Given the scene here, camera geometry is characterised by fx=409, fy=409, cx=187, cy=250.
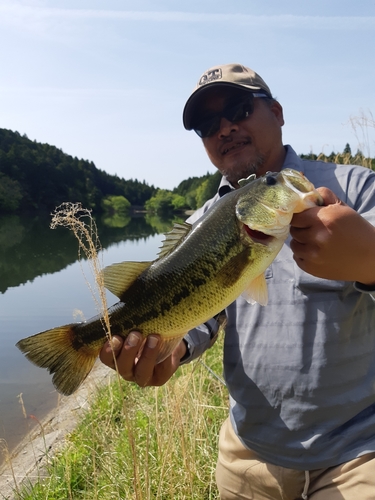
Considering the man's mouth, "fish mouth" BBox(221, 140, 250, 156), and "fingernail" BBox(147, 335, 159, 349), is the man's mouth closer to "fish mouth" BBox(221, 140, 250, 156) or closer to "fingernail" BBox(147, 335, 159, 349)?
"fish mouth" BBox(221, 140, 250, 156)

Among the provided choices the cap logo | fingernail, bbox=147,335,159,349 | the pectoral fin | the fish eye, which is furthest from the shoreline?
the cap logo

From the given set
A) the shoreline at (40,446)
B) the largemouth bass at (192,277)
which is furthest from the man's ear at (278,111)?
the shoreline at (40,446)

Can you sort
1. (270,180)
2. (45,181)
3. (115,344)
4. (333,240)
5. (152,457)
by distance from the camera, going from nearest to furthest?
(333,240) < (270,180) < (115,344) < (152,457) < (45,181)

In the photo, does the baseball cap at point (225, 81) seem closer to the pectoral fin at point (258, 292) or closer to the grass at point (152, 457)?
the pectoral fin at point (258, 292)

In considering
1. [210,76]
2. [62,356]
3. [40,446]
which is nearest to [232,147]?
[210,76]

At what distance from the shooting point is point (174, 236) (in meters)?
2.28

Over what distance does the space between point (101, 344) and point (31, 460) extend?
2942mm

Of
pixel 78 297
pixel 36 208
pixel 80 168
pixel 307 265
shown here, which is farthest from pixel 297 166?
pixel 80 168

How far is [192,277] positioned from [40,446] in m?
3.72

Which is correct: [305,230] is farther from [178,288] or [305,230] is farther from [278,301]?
[278,301]

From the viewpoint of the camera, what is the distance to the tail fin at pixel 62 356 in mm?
2168

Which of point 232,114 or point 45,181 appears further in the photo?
point 45,181

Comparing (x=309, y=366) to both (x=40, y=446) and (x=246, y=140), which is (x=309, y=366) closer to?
(x=246, y=140)

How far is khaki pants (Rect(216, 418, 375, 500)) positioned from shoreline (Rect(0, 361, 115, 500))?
130cm
